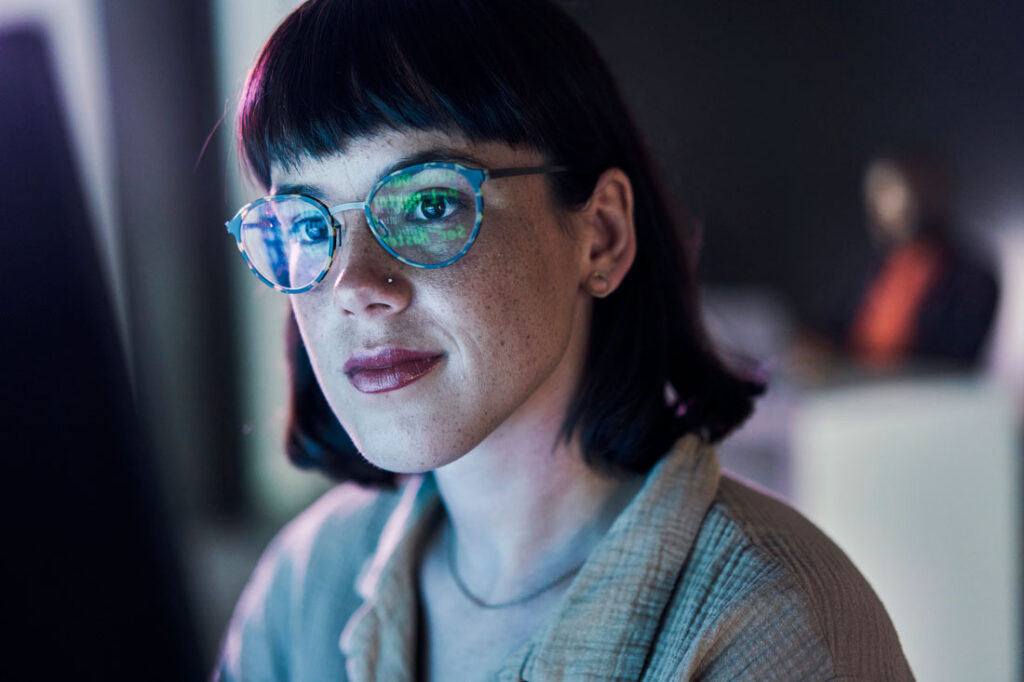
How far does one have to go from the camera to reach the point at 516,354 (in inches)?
37.4

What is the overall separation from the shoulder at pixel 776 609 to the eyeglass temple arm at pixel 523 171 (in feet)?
1.34

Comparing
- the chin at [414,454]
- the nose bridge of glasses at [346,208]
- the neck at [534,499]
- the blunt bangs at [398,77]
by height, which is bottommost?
the neck at [534,499]

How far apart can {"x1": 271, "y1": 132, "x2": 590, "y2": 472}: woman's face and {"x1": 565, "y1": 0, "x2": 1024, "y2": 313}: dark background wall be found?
14.7 ft

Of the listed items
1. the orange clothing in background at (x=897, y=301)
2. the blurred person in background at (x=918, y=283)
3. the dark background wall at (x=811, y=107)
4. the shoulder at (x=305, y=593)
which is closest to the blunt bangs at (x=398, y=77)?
the shoulder at (x=305, y=593)

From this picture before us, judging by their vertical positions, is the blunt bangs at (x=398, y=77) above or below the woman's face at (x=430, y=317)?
above

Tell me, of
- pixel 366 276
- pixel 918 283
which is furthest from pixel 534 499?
pixel 918 283

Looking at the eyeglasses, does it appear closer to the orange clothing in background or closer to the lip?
the lip

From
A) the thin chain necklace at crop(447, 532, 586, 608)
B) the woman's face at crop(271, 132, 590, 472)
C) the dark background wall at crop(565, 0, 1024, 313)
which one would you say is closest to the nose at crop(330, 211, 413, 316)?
the woman's face at crop(271, 132, 590, 472)

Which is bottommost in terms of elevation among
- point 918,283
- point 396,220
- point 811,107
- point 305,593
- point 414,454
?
point 305,593

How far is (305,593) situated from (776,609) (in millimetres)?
679

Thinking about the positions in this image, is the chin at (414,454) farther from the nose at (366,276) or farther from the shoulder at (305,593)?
the shoulder at (305,593)

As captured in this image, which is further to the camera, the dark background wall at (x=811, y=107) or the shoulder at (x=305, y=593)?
the dark background wall at (x=811, y=107)

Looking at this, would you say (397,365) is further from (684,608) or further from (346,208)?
(684,608)

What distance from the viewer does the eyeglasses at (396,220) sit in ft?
2.92
